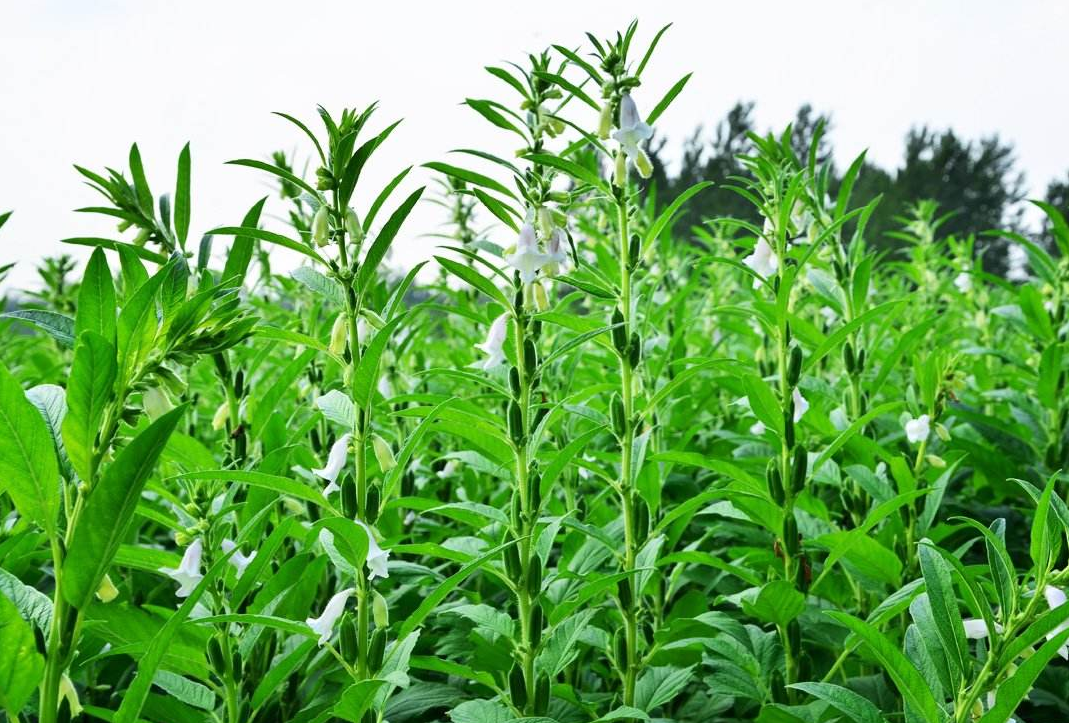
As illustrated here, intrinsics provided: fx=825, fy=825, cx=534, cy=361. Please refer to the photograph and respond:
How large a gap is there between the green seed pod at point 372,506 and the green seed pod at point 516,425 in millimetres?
369

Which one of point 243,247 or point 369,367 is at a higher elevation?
point 243,247

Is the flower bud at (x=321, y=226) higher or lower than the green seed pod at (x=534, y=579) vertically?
higher

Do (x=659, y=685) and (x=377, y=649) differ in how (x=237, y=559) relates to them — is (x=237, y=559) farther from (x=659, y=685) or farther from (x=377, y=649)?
(x=659, y=685)

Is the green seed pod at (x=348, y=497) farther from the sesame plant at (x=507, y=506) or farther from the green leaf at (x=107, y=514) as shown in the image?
the green leaf at (x=107, y=514)

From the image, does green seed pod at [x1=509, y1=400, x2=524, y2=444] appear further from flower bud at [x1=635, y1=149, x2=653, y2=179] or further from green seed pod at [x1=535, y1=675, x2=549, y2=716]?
flower bud at [x1=635, y1=149, x2=653, y2=179]

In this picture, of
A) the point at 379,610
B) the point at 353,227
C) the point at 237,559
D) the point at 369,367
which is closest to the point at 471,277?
the point at 353,227

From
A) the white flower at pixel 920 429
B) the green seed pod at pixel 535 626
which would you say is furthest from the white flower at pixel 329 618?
the white flower at pixel 920 429

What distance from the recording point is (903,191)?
46.1 metres

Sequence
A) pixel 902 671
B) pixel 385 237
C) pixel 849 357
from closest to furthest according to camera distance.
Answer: pixel 902 671 < pixel 385 237 < pixel 849 357

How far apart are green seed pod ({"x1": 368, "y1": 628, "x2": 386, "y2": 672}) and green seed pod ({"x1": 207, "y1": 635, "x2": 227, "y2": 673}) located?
1.31 feet

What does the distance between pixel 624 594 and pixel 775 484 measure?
1.83ft

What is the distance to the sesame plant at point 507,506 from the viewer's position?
4.19 feet

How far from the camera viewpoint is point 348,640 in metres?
1.69

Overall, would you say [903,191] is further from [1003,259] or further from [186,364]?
[186,364]
